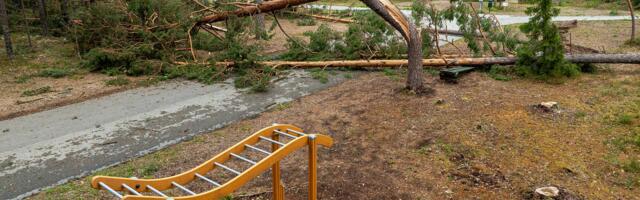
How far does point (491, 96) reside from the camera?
21.2 ft

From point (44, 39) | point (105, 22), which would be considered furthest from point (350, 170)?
point (44, 39)

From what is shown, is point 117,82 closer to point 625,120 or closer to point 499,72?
point 499,72

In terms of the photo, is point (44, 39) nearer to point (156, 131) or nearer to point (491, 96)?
point (156, 131)

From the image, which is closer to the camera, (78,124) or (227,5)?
(78,124)

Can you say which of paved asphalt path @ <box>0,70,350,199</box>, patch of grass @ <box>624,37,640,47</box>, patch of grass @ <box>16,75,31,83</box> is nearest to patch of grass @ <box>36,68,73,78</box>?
patch of grass @ <box>16,75,31,83</box>

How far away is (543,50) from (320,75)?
3.55 m

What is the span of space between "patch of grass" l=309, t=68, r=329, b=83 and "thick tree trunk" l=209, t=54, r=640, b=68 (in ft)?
0.75

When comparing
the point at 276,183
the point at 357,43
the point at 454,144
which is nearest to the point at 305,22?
the point at 357,43

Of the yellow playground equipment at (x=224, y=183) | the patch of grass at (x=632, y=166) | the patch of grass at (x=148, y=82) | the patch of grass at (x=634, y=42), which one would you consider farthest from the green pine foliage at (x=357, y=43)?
the patch of grass at (x=634, y=42)

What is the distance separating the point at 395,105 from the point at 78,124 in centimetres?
404

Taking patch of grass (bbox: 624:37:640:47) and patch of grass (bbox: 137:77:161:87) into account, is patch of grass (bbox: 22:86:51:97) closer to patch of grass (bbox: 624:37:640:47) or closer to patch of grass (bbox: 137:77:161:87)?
patch of grass (bbox: 137:77:161:87)

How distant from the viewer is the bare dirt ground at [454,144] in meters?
3.91

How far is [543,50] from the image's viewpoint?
7098 mm

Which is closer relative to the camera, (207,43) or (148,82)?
(148,82)
